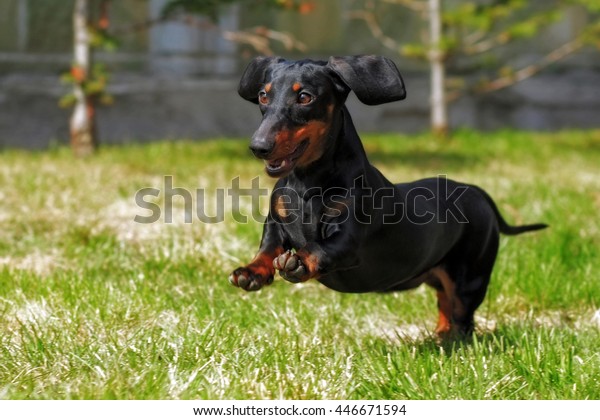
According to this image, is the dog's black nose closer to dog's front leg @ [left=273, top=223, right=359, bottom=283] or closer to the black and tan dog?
the black and tan dog

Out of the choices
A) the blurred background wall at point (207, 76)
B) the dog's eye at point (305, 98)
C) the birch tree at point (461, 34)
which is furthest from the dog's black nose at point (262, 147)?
the birch tree at point (461, 34)

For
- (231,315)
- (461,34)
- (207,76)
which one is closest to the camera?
(231,315)

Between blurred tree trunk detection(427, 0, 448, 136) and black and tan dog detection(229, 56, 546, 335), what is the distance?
25.3 feet

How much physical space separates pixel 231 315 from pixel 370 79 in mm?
1415

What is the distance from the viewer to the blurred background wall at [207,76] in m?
11.0

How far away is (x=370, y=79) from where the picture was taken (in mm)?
3062

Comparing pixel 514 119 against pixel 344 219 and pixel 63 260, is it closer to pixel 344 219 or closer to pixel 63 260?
pixel 63 260

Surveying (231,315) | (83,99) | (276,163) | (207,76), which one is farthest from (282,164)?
(207,76)

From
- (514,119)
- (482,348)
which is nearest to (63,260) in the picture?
(482,348)

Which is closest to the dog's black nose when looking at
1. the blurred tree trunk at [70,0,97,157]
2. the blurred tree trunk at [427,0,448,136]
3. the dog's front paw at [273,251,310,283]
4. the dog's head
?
the dog's head

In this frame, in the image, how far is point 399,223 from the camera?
331cm

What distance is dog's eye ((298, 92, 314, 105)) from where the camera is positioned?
295 cm

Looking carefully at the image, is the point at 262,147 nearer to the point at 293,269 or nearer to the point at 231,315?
the point at 293,269
